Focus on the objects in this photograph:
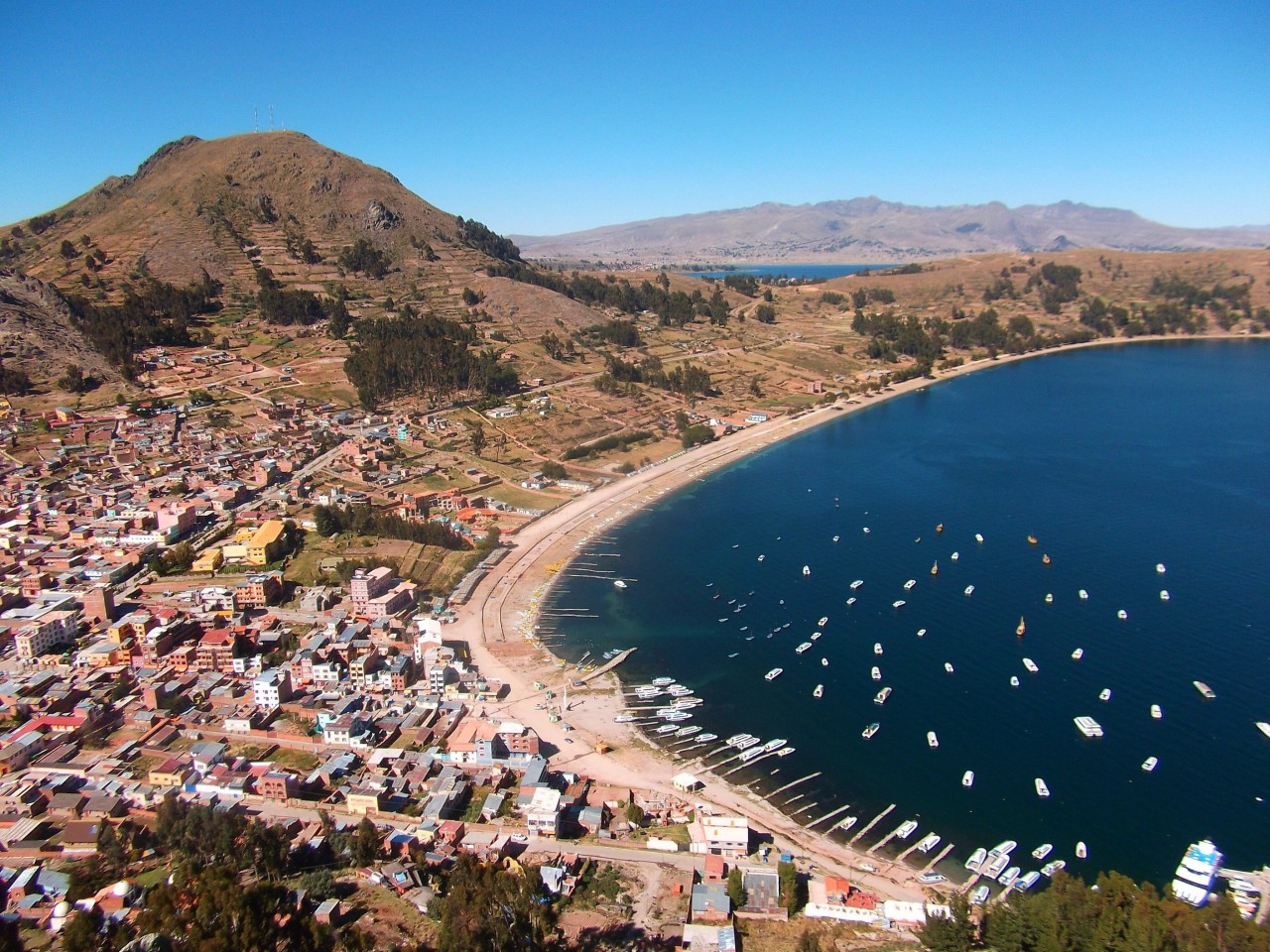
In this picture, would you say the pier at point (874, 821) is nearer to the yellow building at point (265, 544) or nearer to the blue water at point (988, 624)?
the blue water at point (988, 624)

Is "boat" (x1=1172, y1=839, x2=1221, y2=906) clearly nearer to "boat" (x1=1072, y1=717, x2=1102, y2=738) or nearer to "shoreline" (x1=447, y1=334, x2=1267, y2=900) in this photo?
"boat" (x1=1072, y1=717, x2=1102, y2=738)

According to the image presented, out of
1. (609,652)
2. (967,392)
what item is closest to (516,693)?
(609,652)

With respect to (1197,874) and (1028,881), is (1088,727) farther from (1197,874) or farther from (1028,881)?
(1028,881)

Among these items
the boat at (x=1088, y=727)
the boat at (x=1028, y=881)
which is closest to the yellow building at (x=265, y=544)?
the boat at (x=1028, y=881)

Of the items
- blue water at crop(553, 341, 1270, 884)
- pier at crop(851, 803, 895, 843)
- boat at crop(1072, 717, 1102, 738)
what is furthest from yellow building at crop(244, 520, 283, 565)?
boat at crop(1072, 717, 1102, 738)

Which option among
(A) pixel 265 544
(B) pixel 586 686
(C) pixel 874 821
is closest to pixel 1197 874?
(C) pixel 874 821

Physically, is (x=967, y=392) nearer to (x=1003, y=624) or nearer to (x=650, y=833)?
(x=1003, y=624)
